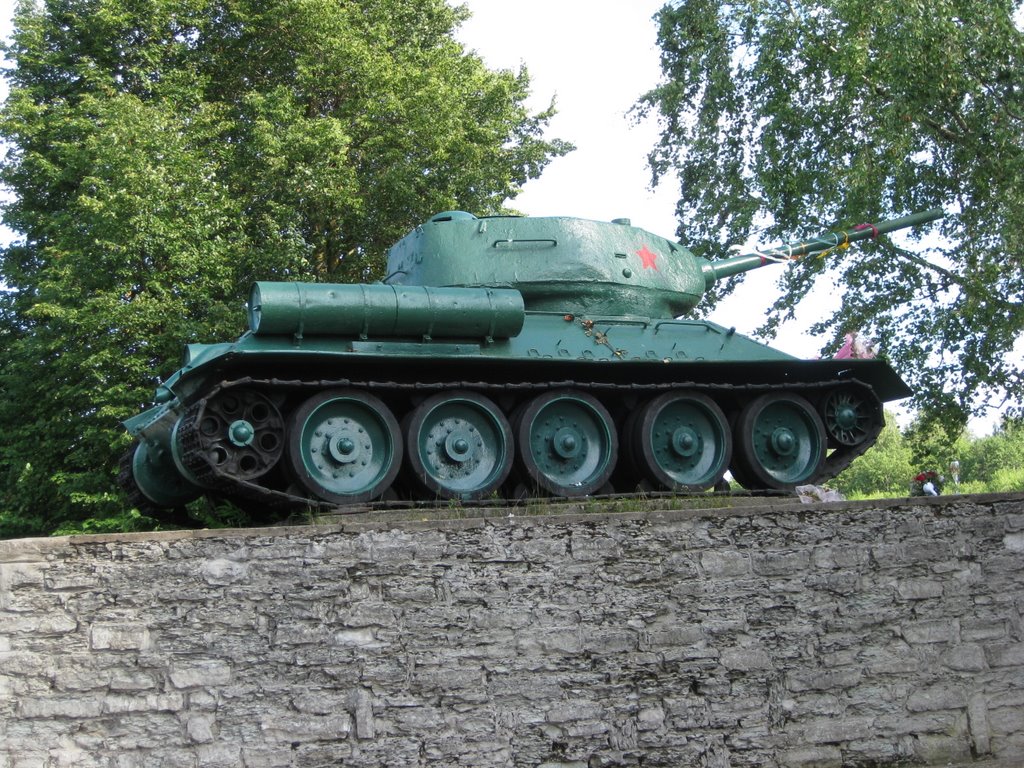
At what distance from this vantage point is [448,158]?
22.2 meters

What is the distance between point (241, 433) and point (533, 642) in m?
2.99

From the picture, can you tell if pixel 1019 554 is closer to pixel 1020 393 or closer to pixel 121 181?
pixel 1020 393

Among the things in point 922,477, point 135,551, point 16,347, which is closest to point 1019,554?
point 922,477

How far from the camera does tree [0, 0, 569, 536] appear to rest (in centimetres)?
1841

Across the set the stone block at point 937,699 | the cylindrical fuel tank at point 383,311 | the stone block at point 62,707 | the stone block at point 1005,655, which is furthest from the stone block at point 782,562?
the stone block at point 62,707

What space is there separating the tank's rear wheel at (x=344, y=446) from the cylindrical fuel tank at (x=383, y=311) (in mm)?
597

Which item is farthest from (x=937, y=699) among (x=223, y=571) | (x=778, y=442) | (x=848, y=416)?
(x=223, y=571)

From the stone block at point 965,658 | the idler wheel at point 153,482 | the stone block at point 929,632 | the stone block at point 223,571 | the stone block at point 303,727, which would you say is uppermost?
the idler wheel at point 153,482

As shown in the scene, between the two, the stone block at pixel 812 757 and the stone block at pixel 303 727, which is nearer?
the stone block at pixel 303 727

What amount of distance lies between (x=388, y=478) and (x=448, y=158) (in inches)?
523

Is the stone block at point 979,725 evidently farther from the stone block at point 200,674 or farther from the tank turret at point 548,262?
the stone block at point 200,674

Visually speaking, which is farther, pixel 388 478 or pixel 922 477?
pixel 922 477

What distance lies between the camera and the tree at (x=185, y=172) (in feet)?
60.4

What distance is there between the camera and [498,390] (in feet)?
34.4
